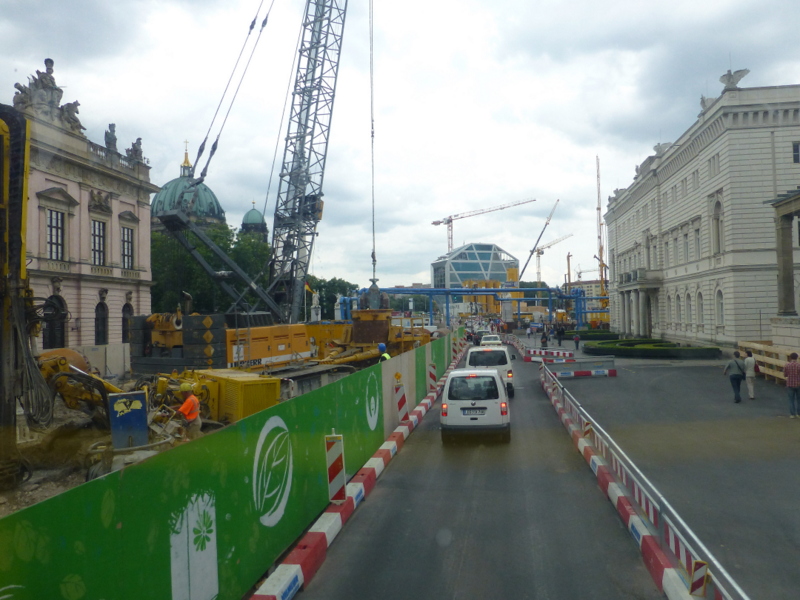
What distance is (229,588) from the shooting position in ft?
16.9

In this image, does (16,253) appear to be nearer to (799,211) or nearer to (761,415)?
(761,415)

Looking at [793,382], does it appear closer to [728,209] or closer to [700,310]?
[728,209]

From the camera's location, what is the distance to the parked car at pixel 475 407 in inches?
504

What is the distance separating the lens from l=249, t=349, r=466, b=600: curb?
18.5 ft

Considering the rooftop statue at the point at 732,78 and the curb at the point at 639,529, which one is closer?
the curb at the point at 639,529

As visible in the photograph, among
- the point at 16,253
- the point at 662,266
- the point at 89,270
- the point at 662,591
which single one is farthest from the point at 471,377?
the point at 662,266

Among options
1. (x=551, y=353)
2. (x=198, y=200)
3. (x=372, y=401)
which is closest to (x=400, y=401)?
(x=372, y=401)

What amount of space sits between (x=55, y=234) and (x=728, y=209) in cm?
3646

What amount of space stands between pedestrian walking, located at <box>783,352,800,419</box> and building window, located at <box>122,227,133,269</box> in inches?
1415

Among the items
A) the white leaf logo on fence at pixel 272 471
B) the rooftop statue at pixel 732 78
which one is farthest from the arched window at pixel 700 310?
the white leaf logo on fence at pixel 272 471

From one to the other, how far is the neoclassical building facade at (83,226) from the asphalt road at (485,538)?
66.8 feet

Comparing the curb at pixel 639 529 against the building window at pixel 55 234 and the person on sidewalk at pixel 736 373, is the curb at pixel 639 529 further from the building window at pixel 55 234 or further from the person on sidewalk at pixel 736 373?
the building window at pixel 55 234

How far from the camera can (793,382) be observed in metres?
14.6

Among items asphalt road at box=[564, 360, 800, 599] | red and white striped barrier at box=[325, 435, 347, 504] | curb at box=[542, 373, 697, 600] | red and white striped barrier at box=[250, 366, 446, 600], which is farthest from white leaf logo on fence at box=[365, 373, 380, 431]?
asphalt road at box=[564, 360, 800, 599]
